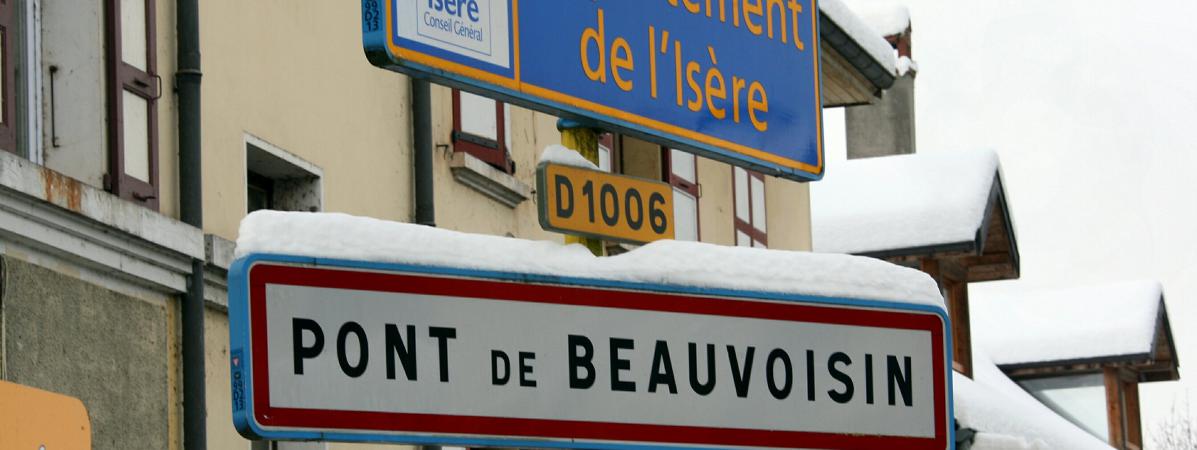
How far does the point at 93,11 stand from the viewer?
31.1 ft

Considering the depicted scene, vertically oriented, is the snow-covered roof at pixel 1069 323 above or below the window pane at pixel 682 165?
below

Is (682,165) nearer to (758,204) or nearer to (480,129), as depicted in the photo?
(758,204)

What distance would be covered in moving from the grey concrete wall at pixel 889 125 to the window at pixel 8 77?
19530 millimetres

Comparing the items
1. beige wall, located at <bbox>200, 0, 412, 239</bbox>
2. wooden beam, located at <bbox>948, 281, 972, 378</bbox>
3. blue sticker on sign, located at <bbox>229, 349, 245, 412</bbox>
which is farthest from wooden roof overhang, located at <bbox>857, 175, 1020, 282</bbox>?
blue sticker on sign, located at <bbox>229, 349, 245, 412</bbox>

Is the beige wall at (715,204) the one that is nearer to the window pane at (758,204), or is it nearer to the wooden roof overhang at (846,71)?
the window pane at (758,204)

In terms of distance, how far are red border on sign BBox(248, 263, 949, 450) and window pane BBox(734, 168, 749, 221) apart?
14.3 meters

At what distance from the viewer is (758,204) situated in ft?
64.1

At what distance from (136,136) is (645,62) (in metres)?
5.81

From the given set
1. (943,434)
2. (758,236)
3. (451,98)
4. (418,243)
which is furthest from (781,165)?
(758,236)

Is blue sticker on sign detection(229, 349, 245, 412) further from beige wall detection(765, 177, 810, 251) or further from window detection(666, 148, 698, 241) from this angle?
beige wall detection(765, 177, 810, 251)

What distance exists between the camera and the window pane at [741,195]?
18703mm

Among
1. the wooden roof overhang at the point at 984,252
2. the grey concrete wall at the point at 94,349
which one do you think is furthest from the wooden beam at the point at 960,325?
the grey concrete wall at the point at 94,349

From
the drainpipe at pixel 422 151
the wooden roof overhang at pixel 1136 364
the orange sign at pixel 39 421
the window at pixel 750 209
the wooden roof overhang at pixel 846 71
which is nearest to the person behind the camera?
the orange sign at pixel 39 421

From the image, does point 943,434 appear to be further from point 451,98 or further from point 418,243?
point 451,98
